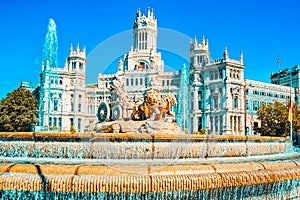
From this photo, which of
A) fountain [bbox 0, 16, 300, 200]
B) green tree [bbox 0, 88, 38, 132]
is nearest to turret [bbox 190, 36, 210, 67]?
green tree [bbox 0, 88, 38, 132]

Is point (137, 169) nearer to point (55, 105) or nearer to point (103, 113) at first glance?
point (103, 113)

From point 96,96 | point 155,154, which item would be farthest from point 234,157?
point 96,96

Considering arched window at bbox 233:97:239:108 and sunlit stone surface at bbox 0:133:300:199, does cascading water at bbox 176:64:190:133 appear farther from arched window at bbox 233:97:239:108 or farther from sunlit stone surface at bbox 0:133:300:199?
sunlit stone surface at bbox 0:133:300:199

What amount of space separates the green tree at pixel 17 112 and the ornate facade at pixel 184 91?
18.3m

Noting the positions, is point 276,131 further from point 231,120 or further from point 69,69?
point 69,69

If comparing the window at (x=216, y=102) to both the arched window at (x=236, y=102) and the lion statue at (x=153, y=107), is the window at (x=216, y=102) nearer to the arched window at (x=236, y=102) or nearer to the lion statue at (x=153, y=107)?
the arched window at (x=236, y=102)

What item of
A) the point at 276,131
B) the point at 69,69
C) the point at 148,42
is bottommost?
the point at 276,131

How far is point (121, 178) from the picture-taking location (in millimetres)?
8297

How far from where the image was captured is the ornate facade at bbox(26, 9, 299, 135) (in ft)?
261

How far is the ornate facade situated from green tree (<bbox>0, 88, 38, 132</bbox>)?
1828cm

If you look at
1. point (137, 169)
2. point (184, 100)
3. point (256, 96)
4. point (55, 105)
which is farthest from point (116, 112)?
point (55, 105)

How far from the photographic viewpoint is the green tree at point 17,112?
50719 millimetres

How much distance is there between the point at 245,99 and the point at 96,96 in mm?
42217

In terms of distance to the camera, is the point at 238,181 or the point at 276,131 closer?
the point at 238,181
